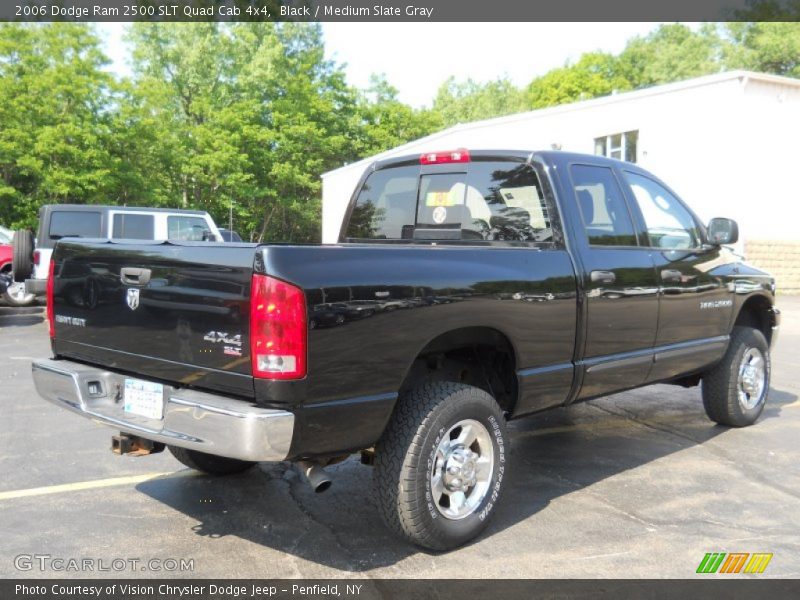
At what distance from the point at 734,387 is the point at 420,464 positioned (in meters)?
3.47

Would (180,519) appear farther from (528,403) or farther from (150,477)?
(528,403)

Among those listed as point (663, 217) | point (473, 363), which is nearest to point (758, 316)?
point (663, 217)

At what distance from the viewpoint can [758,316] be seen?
6160 mm

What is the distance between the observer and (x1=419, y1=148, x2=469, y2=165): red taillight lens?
4.46 m

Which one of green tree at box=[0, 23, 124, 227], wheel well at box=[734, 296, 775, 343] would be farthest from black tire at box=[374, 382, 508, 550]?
green tree at box=[0, 23, 124, 227]

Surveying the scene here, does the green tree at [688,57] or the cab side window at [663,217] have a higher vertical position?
the green tree at [688,57]

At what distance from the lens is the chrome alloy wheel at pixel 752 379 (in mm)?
5797

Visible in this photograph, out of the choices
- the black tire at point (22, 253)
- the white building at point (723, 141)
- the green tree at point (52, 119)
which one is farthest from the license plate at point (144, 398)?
the green tree at point (52, 119)

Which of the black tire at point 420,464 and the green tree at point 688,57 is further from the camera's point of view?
the green tree at point 688,57

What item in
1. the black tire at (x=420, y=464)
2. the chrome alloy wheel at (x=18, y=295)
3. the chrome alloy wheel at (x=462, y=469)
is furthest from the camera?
the chrome alloy wheel at (x=18, y=295)

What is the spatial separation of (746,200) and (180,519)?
55.9 feet

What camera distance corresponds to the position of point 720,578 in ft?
10.7

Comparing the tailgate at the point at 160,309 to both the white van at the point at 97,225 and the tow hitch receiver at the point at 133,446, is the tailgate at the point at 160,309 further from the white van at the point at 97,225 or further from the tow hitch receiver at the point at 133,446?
the white van at the point at 97,225

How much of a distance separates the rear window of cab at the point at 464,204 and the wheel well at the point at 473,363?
0.71 m
